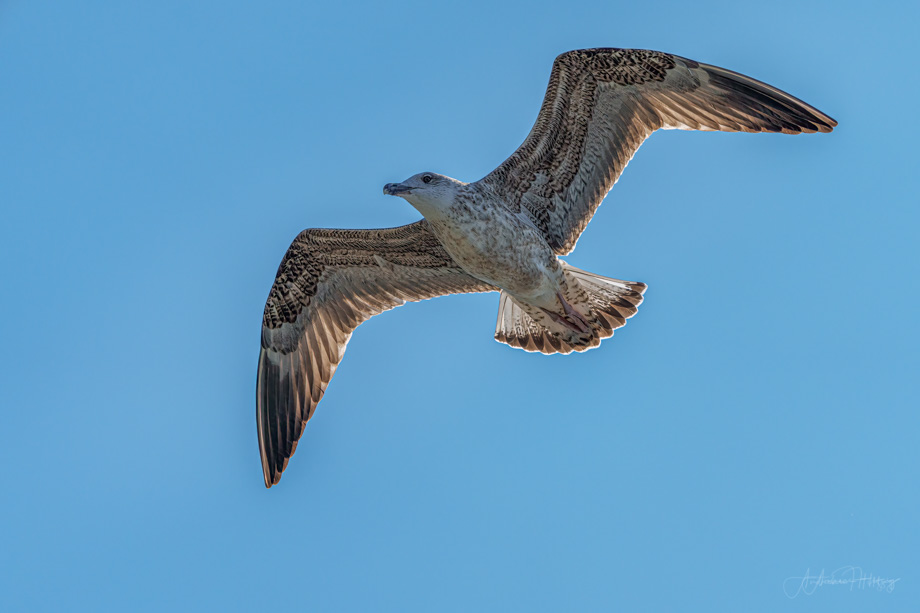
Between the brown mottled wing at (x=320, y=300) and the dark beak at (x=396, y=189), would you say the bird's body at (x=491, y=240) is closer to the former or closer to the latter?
the dark beak at (x=396, y=189)

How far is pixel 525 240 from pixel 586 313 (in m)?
1.20

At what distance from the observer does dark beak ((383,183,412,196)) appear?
7184 millimetres

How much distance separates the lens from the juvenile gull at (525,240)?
754 centimetres

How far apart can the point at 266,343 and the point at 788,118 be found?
529 cm

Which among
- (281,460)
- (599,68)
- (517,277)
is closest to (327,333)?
(281,460)

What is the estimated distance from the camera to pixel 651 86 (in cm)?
784

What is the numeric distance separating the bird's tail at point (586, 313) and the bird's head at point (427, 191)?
4.54 ft

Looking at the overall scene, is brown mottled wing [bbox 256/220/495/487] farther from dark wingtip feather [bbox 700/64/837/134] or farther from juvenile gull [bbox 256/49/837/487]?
dark wingtip feather [bbox 700/64/837/134]

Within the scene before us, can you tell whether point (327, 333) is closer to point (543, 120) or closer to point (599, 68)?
point (543, 120)

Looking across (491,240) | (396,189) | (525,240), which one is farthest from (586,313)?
(396,189)

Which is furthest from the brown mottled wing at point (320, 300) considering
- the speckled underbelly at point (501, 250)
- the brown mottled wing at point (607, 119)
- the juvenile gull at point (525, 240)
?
the brown mottled wing at point (607, 119)

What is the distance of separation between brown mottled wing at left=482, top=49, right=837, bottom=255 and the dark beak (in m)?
0.81

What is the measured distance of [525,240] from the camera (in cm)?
758

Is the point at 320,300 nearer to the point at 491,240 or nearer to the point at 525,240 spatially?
the point at 491,240
